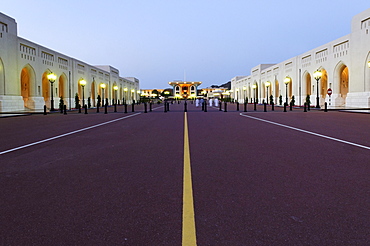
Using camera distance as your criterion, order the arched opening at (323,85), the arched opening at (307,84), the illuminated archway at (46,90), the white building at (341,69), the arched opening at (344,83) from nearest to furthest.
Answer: the white building at (341,69), the arched opening at (344,83), the illuminated archway at (46,90), the arched opening at (323,85), the arched opening at (307,84)

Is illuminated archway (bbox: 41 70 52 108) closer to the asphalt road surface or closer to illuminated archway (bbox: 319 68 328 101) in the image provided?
illuminated archway (bbox: 319 68 328 101)

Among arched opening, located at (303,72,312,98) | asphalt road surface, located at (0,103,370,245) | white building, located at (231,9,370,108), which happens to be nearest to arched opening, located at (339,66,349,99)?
white building, located at (231,9,370,108)

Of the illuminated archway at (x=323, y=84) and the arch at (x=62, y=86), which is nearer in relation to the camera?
the illuminated archway at (x=323, y=84)

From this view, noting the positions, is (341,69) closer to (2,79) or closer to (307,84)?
(307,84)

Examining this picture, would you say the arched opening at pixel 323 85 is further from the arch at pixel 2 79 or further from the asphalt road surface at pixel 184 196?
the asphalt road surface at pixel 184 196

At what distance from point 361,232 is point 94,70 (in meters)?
60.9

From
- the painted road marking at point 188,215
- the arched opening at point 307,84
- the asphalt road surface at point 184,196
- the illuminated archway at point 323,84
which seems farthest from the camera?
the arched opening at point 307,84

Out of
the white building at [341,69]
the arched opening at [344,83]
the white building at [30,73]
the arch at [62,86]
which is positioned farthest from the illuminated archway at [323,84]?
the arch at [62,86]

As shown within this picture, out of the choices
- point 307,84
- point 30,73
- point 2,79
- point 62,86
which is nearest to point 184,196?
point 2,79

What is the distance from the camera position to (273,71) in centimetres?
6222

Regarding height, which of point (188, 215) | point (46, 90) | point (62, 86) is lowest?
point (188, 215)

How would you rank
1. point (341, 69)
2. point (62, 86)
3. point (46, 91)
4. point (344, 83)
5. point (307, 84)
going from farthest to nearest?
point (307, 84), point (62, 86), point (46, 91), point (344, 83), point (341, 69)

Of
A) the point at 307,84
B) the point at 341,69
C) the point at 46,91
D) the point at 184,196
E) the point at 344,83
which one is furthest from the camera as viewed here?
the point at 307,84

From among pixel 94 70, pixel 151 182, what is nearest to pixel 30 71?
pixel 94 70
